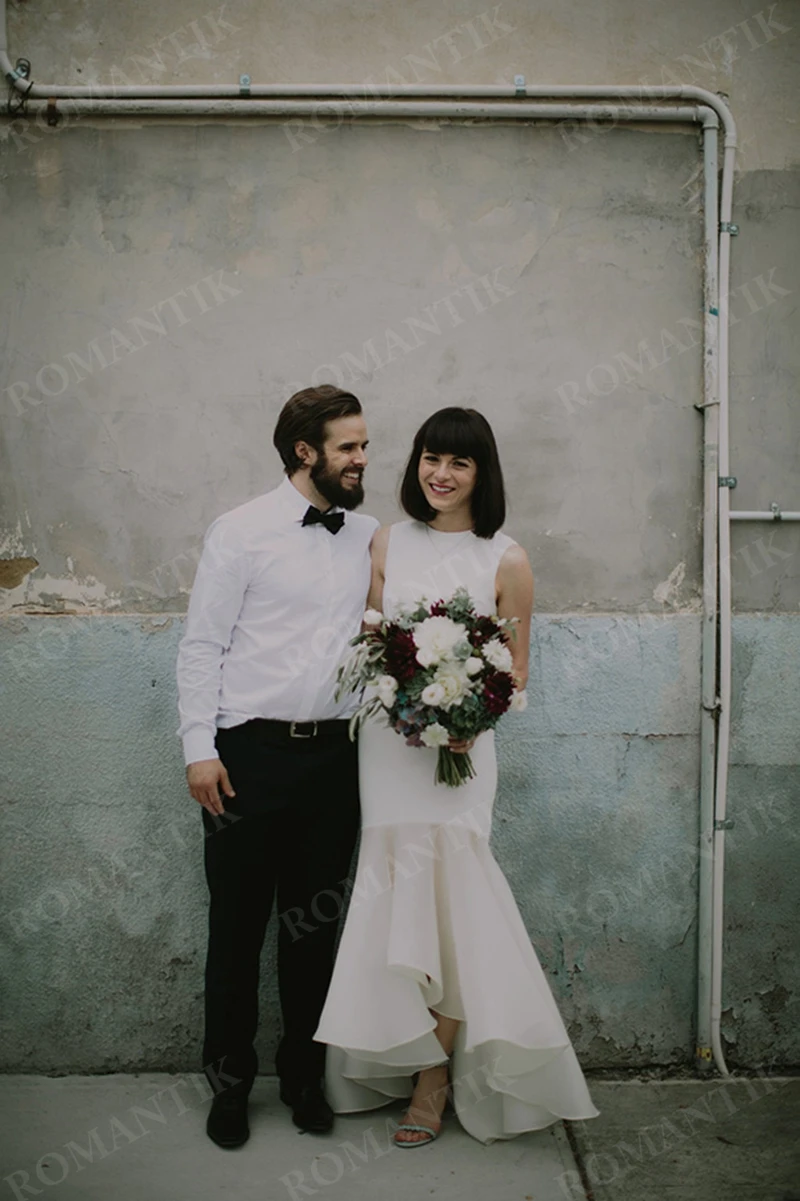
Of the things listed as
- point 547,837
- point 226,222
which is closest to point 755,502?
point 547,837

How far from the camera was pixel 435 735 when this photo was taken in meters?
3.26

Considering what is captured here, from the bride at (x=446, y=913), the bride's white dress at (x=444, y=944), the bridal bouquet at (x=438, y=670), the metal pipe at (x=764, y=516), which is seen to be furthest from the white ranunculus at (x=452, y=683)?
the metal pipe at (x=764, y=516)

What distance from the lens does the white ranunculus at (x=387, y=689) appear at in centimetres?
326

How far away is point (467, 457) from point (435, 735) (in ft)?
3.36

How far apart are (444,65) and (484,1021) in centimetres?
368

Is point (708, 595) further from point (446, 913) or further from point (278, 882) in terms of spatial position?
point (278, 882)

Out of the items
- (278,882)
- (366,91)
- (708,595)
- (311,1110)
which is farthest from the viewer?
(708,595)

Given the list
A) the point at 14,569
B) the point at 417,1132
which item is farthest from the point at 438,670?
the point at 14,569

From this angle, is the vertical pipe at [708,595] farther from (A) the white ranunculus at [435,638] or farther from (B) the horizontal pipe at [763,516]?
(A) the white ranunculus at [435,638]

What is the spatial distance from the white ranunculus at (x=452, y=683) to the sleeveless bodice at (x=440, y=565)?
0.43 meters

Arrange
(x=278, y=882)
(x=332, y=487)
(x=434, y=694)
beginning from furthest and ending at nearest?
(x=278, y=882) < (x=332, y=487) < (x=434, y=694)

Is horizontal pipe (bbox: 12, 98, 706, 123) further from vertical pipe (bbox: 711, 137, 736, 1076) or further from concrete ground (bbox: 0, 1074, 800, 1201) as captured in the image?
concrete ground (bbox: 0, 1074, 800, 1201)

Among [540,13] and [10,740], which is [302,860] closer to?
[10,740]

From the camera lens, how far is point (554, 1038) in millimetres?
3479
